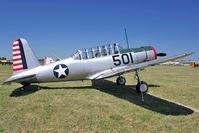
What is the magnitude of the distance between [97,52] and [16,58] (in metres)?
4.16

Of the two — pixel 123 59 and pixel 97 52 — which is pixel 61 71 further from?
pixel 123 59

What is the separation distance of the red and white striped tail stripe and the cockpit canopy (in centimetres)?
269

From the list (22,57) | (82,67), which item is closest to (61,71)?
(82,67)

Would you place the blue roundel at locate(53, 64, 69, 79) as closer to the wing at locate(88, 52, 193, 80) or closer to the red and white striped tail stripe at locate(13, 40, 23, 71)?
the wing at locate(88, 52, 193, 80)

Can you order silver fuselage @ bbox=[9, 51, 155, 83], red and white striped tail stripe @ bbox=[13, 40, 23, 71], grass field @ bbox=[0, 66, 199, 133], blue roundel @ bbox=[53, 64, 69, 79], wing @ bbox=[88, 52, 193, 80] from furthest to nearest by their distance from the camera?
1. blue roundel @ bbox=[53, 64, 69, 79]
2. silver fuselage @ bbox=[9, 51, 155, 83]
3. red and white striped tail stripe @ bbox=[13, 40, 23, 71]
4. wing @ bbox=[88, 52, 193, 80]
5. grass field @ bbox=[0, 66, 199, 133]

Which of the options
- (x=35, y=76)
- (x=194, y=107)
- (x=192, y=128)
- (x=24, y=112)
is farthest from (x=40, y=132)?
(x=194, y=107)

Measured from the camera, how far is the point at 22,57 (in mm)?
6680

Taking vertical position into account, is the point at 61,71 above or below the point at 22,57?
below

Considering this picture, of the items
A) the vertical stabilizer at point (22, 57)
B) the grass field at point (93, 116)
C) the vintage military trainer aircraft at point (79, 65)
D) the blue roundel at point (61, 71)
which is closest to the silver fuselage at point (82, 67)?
the vintage military trainer aircraft at point (79, 65)

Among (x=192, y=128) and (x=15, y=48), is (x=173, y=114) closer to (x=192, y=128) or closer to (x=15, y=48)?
(x=192, y=128)

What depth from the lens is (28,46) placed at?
22.7ft

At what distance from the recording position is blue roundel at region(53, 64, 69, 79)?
6.94 m

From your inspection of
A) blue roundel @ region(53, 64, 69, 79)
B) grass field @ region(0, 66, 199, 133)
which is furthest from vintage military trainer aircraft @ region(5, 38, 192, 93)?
grass field @ region(0, 66, 199, 133)

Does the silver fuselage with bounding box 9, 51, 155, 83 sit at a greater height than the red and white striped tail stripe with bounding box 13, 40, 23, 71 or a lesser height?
lesser
